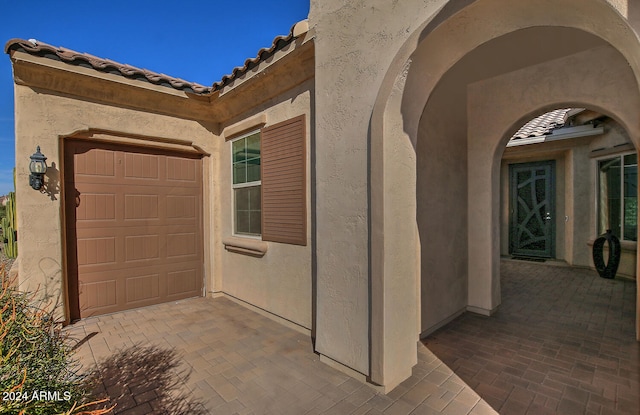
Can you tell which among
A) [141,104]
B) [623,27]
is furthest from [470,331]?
[141,104]

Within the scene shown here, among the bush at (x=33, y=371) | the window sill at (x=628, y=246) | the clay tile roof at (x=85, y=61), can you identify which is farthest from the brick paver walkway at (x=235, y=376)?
the window sill at (x=628, y=246)

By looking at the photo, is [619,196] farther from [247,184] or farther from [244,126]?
[244,126]

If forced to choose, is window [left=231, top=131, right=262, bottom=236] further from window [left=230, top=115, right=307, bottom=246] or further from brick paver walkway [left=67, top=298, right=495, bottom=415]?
brick paver walkway [left=67, top=298, right=495, bottom=415]

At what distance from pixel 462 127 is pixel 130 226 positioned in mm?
6043

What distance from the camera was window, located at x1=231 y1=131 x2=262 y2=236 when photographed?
200 inches

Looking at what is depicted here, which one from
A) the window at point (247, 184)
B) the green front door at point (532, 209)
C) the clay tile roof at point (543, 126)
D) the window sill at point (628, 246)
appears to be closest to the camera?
the window at point (247, 184)

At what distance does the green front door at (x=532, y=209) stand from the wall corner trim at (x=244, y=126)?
894cm

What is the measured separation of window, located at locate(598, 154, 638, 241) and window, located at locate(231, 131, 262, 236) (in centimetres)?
835

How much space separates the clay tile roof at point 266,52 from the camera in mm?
3635

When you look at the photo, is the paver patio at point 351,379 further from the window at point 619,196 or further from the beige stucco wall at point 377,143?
the window at point 619,196

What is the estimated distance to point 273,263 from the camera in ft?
15.2

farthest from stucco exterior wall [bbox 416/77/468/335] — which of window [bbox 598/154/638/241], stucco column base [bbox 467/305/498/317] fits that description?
window [bbox 598/154/638/241]

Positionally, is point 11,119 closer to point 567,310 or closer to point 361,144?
point 361,144

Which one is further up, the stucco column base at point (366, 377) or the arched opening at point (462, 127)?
the arched opening at point (462, 127)
